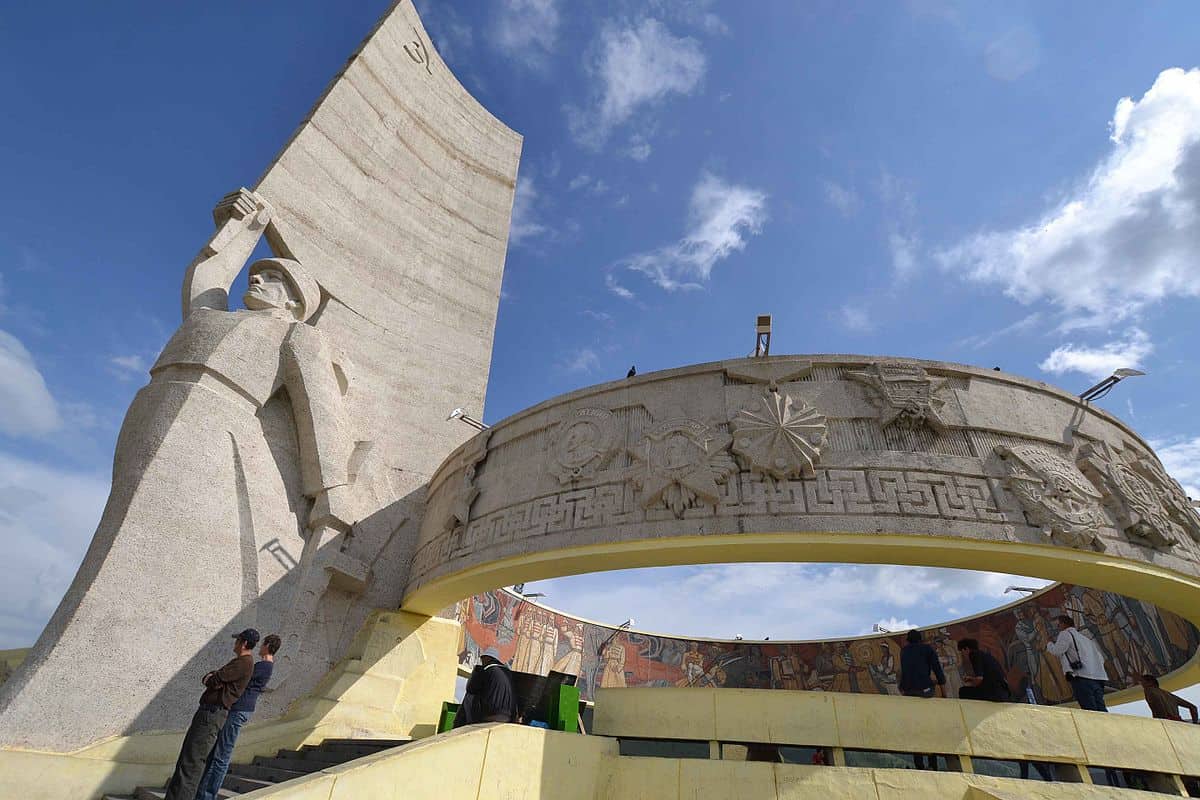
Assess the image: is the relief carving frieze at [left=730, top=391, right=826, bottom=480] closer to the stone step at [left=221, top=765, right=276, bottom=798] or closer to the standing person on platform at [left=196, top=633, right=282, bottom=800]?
the standing person on platform at [left=196, top=633, right=282, bottom=800]

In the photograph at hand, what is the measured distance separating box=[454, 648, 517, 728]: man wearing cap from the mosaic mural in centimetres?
435

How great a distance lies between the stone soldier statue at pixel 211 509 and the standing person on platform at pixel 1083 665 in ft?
26.4

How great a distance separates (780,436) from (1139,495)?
382 centimetres

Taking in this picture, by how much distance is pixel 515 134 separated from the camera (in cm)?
1625

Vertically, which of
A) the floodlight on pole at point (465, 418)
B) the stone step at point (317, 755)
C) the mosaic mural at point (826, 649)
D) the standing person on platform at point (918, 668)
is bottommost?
the stone step at point (317, 755)

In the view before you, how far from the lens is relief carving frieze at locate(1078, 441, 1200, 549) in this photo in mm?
6191

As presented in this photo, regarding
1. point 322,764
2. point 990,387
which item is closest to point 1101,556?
point 990,387

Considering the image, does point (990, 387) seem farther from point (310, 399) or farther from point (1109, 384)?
point (310, 399)

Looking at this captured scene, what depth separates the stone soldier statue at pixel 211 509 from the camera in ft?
19.6

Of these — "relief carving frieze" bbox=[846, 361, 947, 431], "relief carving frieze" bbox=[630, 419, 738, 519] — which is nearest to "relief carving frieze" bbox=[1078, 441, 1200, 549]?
"relief carving frieze" bbox=[846, 361, 947, 431]

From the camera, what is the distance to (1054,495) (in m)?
6.04

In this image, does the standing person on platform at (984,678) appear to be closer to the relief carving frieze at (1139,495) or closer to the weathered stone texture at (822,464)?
the weathered stone texture at (822,464)

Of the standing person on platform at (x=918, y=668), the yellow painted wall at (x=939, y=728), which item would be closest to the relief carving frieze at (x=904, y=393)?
the standing person on platform at (x=918, y=668)

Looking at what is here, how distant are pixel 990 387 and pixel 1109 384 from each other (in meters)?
1.68
